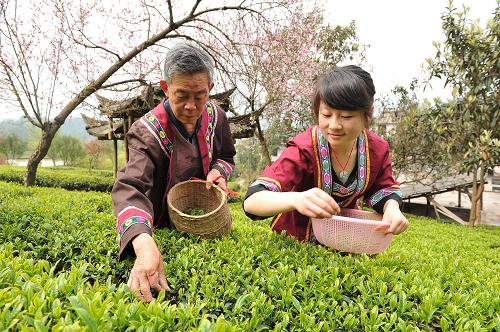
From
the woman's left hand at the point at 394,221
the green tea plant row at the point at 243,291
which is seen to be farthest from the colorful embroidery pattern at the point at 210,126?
the woman's left hand at the point at 394,221

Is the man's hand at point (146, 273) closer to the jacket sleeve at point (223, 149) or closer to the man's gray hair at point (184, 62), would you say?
the man's gray hair at point (184, 62)

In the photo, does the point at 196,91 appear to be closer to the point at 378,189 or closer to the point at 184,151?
the point at 184,151

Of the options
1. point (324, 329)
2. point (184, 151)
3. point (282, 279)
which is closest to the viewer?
point (324, 329)

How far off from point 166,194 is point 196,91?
653mm

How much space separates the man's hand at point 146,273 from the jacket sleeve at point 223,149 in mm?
1062

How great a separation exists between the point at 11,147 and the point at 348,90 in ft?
131

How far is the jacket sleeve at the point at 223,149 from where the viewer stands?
249cm

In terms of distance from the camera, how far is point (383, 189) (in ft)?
6.60

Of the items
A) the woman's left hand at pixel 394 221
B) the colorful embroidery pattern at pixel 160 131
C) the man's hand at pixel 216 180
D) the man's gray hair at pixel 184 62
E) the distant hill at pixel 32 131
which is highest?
the distant hill at pixel 32 131

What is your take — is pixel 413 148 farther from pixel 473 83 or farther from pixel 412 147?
pixel 473 83

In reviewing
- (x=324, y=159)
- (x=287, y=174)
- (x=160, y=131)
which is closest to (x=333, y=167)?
(x=324, y=159)

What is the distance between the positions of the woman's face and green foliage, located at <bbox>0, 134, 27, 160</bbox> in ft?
130

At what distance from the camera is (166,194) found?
221cm

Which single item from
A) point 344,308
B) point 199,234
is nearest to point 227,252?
point 199,234
